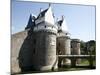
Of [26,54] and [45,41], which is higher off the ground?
[45,41]

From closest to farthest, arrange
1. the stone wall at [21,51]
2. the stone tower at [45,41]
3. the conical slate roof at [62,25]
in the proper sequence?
the stone wall at [21,51] → the stone tower at [45,41] → the conical slate roof at [62,25]

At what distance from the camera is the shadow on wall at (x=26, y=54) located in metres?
3.31

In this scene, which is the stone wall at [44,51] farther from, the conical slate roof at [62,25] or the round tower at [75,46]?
the round tower at [75,46]

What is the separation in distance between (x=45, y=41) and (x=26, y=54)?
1.13 ft

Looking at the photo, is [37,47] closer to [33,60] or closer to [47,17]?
[33,60]

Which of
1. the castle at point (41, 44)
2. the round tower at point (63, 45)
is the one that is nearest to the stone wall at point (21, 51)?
the castle at point (41, 44)

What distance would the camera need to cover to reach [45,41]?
3.44 meters

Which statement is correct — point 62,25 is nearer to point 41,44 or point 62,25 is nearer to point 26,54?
point 41,44

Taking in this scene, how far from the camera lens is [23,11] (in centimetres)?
333

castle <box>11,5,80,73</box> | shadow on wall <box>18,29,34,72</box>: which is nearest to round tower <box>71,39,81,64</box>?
castle <box>11,5,80,73</box>

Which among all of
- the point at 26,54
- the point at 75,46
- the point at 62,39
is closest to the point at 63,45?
the point at 62,39

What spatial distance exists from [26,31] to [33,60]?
0.43 meters
